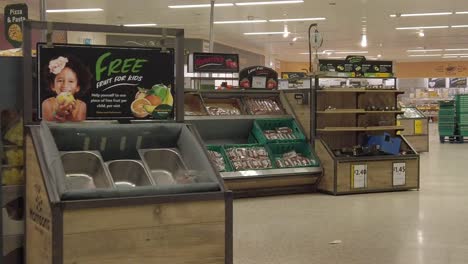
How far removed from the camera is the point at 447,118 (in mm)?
18438

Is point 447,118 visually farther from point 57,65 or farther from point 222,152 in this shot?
point 57,65

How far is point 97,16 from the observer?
16031mm

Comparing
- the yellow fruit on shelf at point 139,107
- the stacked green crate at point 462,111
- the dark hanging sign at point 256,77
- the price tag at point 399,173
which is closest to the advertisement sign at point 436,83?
the stacked green crate at point 462,111

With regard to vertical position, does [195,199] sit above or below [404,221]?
above

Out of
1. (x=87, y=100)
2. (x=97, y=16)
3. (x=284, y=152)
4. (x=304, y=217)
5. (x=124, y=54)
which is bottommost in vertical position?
(x=304, y=217)

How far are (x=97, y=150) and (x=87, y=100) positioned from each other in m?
0.25

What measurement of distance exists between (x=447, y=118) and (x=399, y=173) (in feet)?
35.8

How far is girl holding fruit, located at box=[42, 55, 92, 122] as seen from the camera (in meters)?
2.84

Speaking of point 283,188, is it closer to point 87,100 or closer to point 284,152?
point 284,152

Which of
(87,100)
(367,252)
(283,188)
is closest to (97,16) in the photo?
(283,188)

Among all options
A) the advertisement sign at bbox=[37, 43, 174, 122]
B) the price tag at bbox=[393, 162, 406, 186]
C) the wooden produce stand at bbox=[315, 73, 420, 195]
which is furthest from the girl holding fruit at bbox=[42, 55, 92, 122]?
the price tag at bbox=[393, 162, 406, 186]

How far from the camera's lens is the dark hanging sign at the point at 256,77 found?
8578mm

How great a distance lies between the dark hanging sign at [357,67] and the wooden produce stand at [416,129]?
5.93m

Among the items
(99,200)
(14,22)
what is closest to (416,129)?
(14,22)
